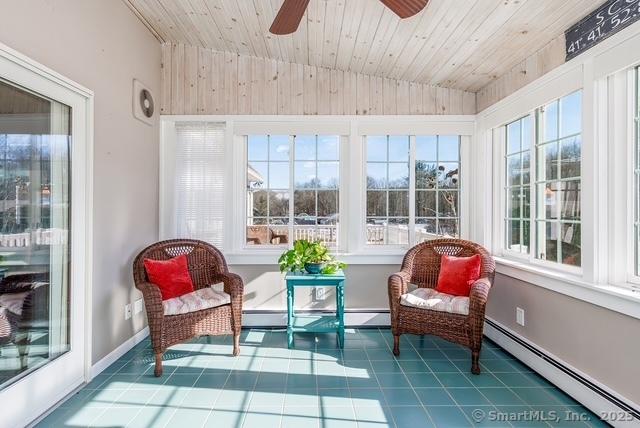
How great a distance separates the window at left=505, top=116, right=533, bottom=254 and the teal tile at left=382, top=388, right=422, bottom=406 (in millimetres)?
1612

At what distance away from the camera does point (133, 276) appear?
9.52 feet

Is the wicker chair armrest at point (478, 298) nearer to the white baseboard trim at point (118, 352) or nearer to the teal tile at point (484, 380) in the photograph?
the teal tile at point (484, 380)

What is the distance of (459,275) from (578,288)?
2.78 ft

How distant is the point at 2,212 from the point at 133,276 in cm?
119

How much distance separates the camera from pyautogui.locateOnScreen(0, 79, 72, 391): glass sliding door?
6.12ft

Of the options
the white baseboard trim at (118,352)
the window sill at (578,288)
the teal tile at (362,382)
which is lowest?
the teal tile at (362,382)

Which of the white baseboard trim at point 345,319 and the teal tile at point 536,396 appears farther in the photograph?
the white baseboard trim at point 345,319

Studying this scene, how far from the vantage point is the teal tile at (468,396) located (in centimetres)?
218

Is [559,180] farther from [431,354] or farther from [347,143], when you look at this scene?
[347,143]

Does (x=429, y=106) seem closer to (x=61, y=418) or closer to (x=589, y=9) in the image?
(x=589, y=9)

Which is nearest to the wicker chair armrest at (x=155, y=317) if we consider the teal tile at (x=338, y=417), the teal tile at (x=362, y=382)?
the teal tile at (x=338, y=417)

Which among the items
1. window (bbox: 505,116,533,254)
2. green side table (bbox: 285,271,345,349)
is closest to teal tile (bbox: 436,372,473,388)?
green side table (bbox: 285,271,345,349)

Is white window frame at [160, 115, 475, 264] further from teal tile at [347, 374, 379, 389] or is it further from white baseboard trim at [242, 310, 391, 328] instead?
teal tile at [347, 374, 379, 389]

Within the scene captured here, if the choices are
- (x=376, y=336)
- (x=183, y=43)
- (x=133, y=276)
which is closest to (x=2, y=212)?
(x=133, y=276)
